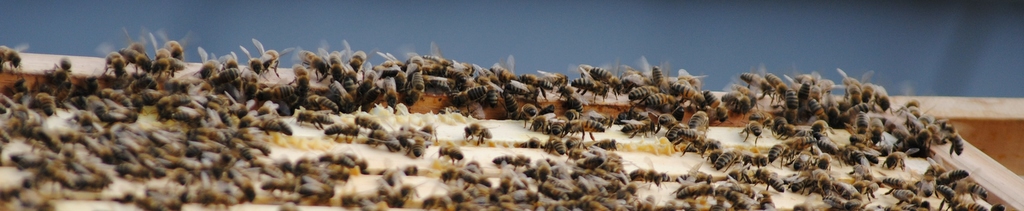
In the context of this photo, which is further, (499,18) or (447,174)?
(499,18)

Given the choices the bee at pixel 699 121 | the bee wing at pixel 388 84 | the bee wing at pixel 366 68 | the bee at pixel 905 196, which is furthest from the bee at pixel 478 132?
the bee at pixel 905 196

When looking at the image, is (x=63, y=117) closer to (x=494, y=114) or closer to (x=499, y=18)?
(x=494, y=114)

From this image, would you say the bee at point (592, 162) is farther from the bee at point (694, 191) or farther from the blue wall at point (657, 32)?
the blue wall at point (657, 32)

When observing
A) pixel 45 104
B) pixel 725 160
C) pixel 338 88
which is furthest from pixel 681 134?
pixel 45 104

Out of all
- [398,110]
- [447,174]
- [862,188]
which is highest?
[398,110]

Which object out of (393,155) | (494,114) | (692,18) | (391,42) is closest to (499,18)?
(391,42)

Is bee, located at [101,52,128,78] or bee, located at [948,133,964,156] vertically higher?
bee, located at [101,52,128,78]

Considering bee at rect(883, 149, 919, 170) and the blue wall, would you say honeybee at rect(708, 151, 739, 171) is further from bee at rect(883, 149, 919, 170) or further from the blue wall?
the blue wall

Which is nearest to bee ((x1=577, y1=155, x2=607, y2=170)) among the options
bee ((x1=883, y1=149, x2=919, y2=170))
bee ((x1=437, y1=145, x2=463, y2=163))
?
bee ((x1=437, y1=145, x2=463, y2=163))
